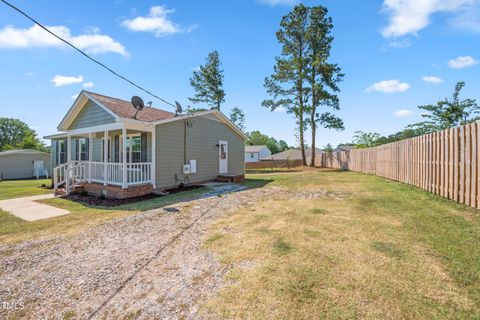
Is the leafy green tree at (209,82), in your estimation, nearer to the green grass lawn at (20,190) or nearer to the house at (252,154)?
the green grass lawn at (20,190)

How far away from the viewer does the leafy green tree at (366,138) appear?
40281mm

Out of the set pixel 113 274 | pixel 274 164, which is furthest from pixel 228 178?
pixel 274 164

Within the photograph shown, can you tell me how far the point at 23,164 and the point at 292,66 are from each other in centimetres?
2980

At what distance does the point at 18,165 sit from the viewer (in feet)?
81.8

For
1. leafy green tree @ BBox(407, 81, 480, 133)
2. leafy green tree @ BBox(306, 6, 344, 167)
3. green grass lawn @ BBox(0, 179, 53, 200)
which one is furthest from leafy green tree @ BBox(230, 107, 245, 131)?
green grass lawn @ BBox(0, 179, 53, 200)

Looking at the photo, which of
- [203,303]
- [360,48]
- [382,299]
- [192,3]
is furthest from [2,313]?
[360,48]

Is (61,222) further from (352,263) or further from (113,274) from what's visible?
(352,263)

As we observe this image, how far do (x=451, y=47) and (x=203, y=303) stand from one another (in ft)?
46.7

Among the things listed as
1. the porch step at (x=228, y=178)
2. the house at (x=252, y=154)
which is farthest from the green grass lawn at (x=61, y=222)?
the house at (x=252, y=154)

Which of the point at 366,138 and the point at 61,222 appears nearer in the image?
the point at 61,222

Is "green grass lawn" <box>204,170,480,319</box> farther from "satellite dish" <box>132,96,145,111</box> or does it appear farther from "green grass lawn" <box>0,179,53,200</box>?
"green grass lawn" <box>0,179,53,200</box>

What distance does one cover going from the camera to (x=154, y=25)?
9344 mm

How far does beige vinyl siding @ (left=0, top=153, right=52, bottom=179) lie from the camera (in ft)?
78.9

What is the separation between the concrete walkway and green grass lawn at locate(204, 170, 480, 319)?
5.59 meters
